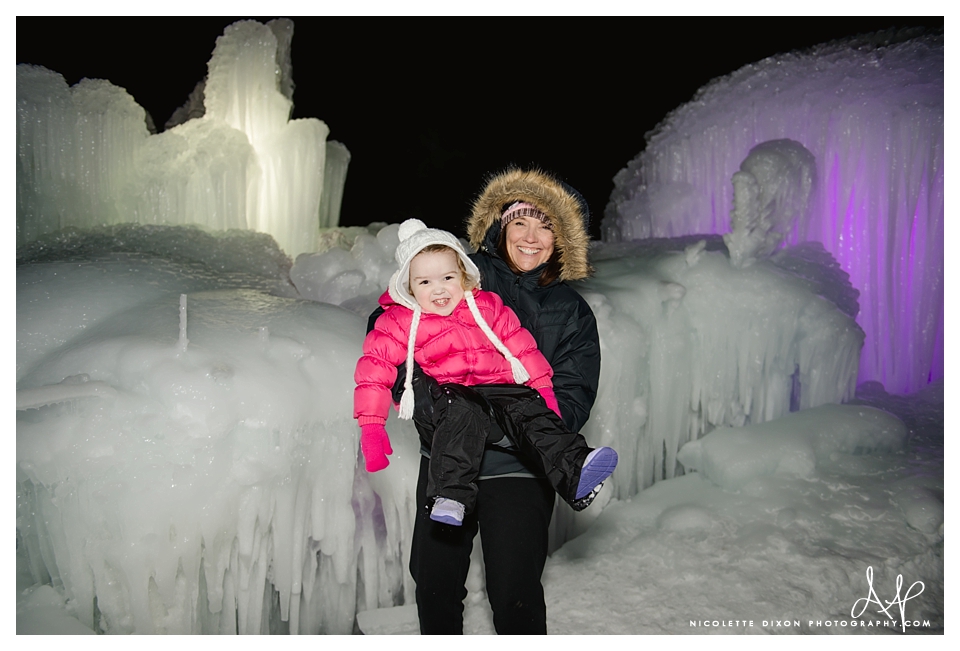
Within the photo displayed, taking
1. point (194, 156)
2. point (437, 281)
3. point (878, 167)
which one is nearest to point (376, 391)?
point (437, 281)

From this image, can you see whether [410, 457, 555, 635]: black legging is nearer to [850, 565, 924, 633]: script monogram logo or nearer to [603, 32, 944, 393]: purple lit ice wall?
[850, 565, 924, 633]: script monogram logo

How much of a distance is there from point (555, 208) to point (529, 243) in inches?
6.7

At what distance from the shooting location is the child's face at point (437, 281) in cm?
247

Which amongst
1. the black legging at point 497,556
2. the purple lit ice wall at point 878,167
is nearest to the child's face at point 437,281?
the black legging at point 497,556

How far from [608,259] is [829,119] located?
225 cm

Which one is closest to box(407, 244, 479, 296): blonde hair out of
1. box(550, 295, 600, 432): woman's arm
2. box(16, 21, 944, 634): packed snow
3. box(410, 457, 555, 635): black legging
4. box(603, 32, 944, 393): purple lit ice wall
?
box(550, 295, 600, 432): woman's arm

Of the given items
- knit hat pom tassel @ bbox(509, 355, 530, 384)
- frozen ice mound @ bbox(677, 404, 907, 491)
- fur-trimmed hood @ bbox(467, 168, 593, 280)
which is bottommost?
frozen ice mound @ bbox(677, 404, 907, 491)

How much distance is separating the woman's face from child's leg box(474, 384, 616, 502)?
1.91 feet

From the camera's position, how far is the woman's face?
9.30ft

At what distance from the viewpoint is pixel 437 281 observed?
247 cm

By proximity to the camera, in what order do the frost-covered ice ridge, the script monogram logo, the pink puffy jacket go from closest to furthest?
the pink puffy jacket
the frost-covered ice ridge
the script monogram logo

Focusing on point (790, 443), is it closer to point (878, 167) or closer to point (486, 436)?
point (878, 167)

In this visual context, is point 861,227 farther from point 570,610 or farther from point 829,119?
point 570,610

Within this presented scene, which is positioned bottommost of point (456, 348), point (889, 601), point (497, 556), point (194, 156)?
point (889, 601)
